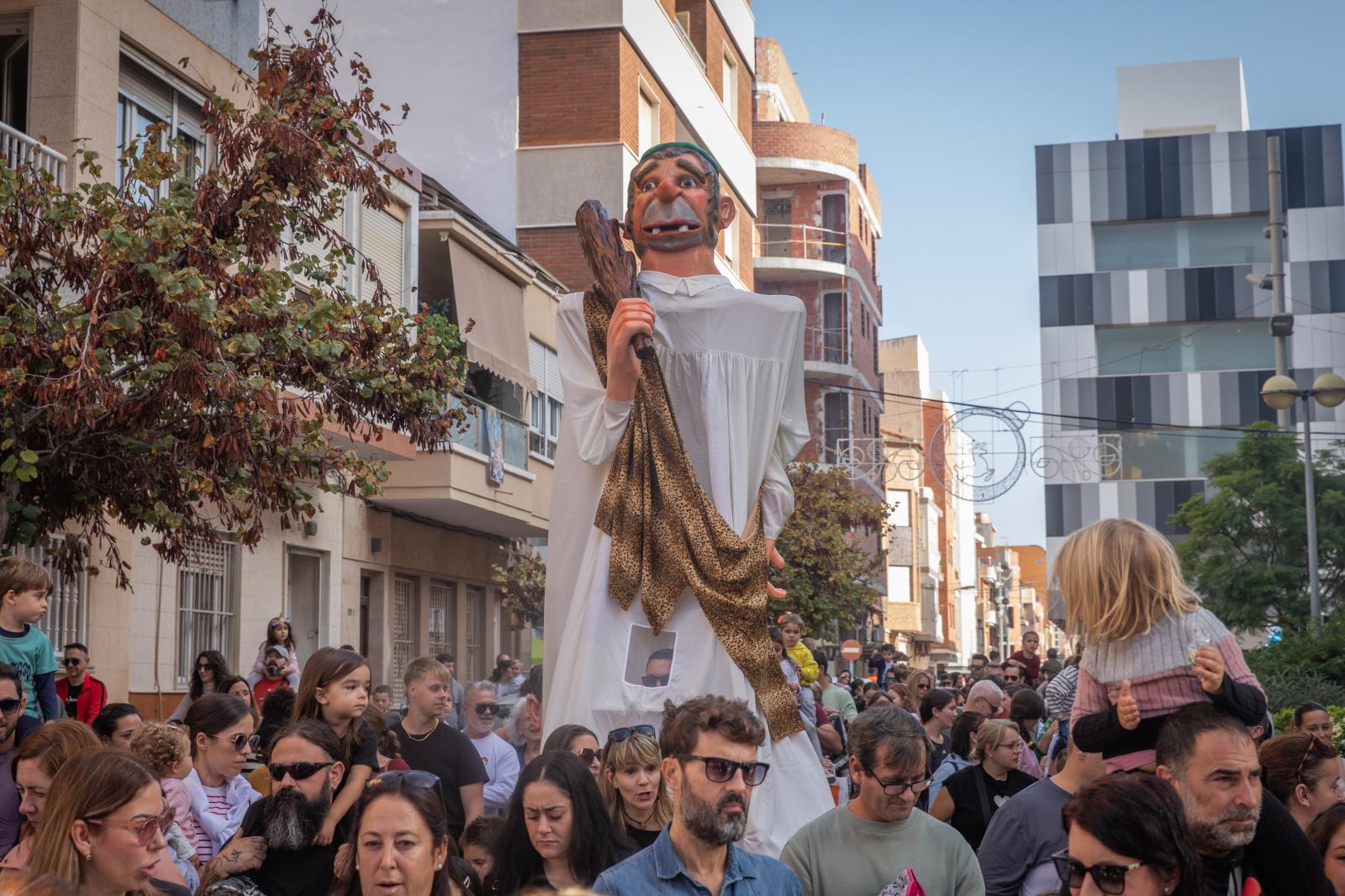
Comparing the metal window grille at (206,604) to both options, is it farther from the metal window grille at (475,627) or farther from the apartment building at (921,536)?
the apartment building at (921,536)

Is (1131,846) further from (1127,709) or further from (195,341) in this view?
(195,341)

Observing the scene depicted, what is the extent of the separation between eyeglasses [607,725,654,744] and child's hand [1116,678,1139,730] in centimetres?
214

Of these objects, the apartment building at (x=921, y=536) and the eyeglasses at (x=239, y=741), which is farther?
the apartment building at (x=921, y=536)

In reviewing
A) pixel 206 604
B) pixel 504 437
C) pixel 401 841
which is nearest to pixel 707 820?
pixel 401 841

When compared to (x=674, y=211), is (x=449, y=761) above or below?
below

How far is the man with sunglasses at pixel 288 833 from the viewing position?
18.5 feet

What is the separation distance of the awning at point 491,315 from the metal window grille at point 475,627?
4390 mm

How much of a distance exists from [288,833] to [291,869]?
0.12 metres

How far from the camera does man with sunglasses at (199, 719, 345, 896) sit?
5.64 metres

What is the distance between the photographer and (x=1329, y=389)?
71.8 feet

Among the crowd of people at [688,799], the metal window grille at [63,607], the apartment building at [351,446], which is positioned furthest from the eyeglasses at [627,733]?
the metal window grille at [63,607]

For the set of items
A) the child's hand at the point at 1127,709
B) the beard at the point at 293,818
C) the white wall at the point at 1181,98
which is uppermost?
the white wall at the point at 1181,98

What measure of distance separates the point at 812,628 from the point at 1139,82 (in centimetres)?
3274

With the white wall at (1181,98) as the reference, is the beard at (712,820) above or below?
below
